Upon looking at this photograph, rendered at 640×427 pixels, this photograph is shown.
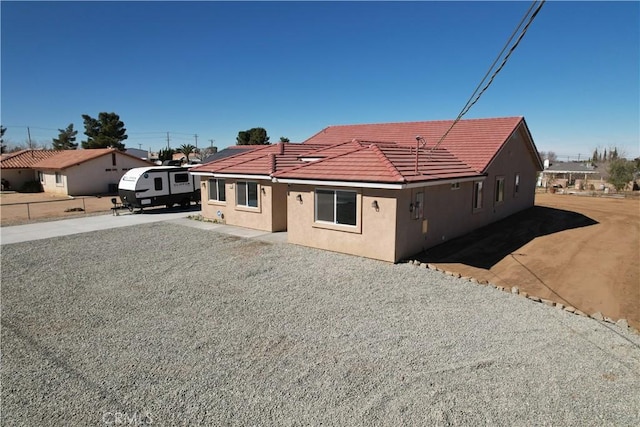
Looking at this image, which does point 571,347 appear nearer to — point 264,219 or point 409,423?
point 409,423

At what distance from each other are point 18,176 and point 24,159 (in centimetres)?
219

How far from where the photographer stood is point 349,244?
12898 millimetres

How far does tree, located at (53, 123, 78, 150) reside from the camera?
2970 inches

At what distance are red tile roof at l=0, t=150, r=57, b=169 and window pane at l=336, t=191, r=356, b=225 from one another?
40439 millimetres

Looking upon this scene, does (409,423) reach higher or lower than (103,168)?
lower

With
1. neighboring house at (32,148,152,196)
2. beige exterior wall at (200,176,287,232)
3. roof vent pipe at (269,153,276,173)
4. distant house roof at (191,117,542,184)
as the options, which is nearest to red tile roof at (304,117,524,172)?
distant house roof at (191,117,542,184)

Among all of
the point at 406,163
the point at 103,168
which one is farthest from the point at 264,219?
the point at 103,168

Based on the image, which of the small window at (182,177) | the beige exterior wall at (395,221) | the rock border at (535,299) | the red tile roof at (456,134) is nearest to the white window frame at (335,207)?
the beige exterior wall at (395,221)

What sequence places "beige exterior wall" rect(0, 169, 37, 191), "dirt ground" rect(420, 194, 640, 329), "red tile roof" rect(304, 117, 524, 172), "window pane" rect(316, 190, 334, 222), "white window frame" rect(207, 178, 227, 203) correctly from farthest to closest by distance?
A: "beige exterior wall" rect(0, 169, 37, 191), "white window frame" rect(207, 178, 227, 203), "red tile roof" rect(304, 117, 524, 172), "window pane" rect(316, 190, 334, 222), "dirt ground" rect(420, 194, 640, 329)

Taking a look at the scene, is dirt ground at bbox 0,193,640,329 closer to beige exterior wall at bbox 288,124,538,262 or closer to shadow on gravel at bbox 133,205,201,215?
beige exterior wall at bbox 288,124,538,262

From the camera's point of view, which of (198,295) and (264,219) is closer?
(198,295)

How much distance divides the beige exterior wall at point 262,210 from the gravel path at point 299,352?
19.3 feet

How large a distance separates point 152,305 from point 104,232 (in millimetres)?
10336

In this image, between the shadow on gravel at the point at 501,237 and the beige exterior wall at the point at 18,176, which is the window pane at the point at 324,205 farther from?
the beige exterior wall at the point at 18,176
